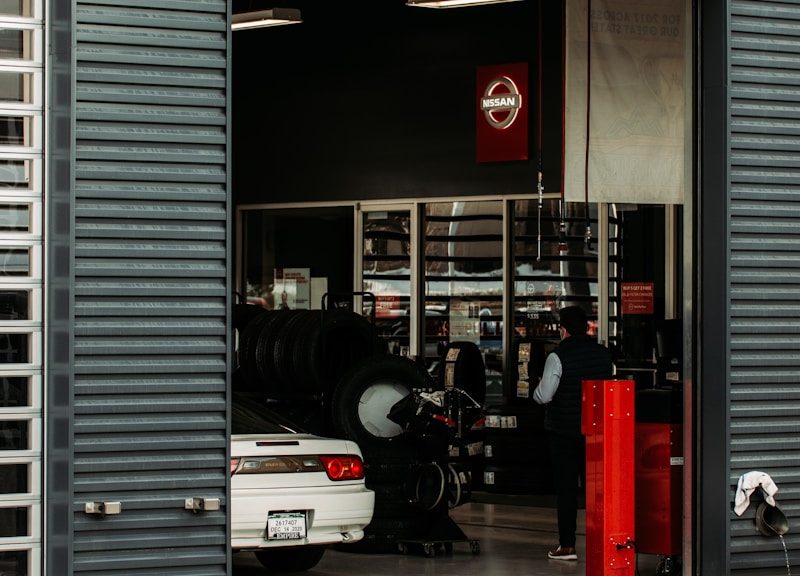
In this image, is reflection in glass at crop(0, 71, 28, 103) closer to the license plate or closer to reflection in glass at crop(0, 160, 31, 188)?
reflection in glass at crop(0, 160, 31, 188)

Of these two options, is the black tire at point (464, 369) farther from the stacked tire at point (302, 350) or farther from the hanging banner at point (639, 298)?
the stacked tire at point (302, 350)

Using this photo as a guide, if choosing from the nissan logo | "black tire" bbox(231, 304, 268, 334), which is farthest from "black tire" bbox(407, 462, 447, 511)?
the nissan logo

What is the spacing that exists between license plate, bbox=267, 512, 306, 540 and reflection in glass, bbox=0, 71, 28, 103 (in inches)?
136

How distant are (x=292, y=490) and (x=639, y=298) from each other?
698 cm

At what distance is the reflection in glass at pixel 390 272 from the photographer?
1627 cm

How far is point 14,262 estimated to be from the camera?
6.54 meters

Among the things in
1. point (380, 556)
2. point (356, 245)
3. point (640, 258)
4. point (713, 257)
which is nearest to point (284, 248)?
point (356, 245)

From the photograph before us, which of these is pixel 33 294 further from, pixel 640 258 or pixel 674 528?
pixel 640 258

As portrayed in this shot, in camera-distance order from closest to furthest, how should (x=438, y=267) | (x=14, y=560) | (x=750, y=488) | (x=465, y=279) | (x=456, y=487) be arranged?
(x=14, y=560)
(x=750, y=488)
(x=456, y=487)
(x=465, y=279)
(x=438, y=267)

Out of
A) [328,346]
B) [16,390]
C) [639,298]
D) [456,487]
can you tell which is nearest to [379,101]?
[639,298]

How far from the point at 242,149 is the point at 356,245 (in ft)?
7.03

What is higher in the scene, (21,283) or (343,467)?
(21,283)

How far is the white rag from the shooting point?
777cm

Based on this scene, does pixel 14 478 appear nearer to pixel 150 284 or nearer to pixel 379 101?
pixel 150 284
